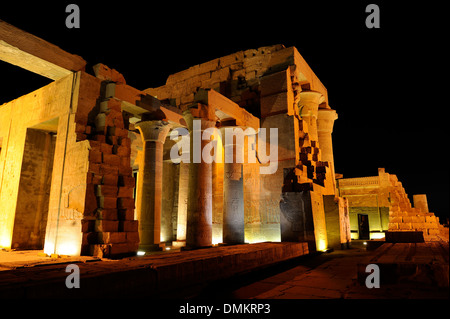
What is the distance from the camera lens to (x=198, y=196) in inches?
379

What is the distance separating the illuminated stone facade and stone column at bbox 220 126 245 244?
0.04 metres

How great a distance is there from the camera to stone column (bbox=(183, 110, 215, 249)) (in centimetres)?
929

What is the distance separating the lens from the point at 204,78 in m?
15.4

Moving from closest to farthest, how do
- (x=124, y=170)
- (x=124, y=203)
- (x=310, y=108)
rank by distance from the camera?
(x=124, y=203)
(x=124, y=170)
(x=310, y=108)

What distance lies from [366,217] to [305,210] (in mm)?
15955

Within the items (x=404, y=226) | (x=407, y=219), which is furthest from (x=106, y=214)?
(x=407, y=219)

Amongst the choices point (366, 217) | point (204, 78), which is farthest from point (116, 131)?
point (366, 217)

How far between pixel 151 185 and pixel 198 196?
2332mm

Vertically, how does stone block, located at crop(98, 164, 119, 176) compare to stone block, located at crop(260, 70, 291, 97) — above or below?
below

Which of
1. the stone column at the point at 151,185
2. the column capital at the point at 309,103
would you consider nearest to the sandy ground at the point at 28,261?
the stone column at the point at 151,185

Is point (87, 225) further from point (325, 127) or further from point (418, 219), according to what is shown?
point (418, 219)

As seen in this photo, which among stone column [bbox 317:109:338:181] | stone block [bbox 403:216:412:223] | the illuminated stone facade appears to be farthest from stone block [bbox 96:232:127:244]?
stone block [bbox 403:216:412:223]

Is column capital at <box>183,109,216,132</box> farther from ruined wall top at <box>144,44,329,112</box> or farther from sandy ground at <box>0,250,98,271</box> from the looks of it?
sandy ground at <box>0,250,98,271</box>

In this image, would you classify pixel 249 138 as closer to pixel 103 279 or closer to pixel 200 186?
pixel 200 186
